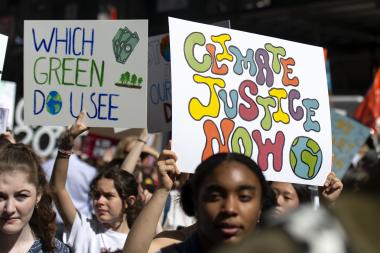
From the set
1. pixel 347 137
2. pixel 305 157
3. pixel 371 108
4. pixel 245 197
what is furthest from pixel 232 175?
pixel 371 108

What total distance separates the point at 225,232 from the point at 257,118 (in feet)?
5.38

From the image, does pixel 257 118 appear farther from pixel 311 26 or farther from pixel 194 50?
pixel 311 26

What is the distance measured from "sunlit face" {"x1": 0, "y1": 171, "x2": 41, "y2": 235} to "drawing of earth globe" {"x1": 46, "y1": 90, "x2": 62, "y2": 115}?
1098mm

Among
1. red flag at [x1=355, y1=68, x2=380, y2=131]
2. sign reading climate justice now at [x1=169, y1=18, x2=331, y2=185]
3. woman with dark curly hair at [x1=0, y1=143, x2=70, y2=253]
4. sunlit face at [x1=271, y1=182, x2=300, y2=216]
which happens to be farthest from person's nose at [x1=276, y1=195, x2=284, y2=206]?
red flag at [x1=355, y1=68, x2=380, y2=131]

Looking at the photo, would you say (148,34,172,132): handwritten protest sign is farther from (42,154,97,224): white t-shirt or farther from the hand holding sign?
(42,154,97,224): white t-shirt

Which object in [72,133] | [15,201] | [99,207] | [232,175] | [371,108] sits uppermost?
[371,108]

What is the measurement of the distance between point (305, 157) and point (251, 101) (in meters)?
0.40

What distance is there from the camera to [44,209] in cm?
279

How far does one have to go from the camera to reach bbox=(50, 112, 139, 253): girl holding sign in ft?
10.7

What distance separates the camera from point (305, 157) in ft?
11.9

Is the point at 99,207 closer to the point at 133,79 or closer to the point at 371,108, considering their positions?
the point at 133,79

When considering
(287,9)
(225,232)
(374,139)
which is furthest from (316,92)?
(287,9)

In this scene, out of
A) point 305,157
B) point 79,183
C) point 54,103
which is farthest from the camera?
point 79,183

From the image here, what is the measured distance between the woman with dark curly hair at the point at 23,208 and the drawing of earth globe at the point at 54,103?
38.4 inches
